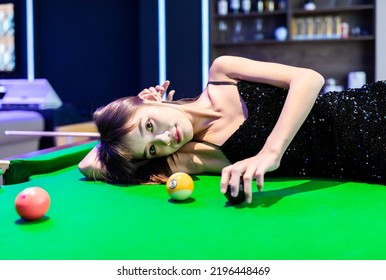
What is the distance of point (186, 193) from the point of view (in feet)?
4.69

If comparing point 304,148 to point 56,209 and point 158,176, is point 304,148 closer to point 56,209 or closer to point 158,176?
point 158,176

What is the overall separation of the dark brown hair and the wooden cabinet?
3976 mm

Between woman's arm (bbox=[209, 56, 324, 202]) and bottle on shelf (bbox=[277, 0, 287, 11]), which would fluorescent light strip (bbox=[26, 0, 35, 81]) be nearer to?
bottle on shelf (bbox=[277, 0, 287, 11])

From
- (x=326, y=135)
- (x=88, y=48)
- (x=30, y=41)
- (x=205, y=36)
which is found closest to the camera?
(x=326, y=135)

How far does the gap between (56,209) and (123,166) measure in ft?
1.29

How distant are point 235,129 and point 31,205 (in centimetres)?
87

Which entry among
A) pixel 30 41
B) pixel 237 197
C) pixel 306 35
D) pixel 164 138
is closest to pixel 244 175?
pixel 237 197

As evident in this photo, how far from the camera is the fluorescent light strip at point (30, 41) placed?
6.54 m

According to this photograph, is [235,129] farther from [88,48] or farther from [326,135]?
[88,48]

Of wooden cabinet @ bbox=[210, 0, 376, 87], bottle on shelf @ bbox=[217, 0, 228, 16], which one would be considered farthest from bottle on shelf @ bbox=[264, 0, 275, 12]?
bottle on shelf @ bbox=[217, 0, 228, 16]

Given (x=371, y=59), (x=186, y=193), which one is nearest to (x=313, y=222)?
(x=186, y=193)

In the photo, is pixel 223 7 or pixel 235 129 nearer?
pixel 235 129

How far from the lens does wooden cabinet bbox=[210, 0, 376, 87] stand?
5332mm

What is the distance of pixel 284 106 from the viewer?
65.1 inches
